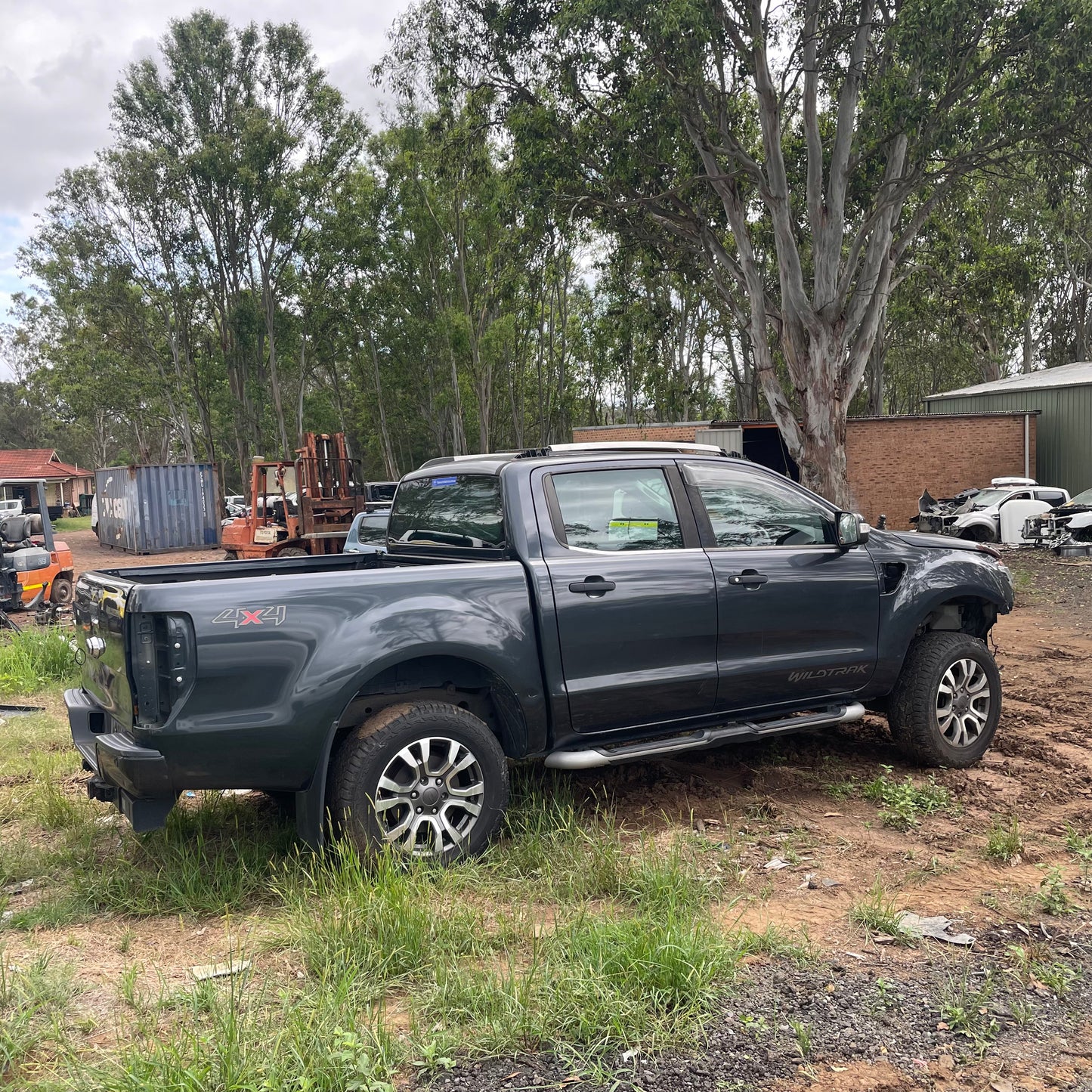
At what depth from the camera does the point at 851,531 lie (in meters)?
5.56

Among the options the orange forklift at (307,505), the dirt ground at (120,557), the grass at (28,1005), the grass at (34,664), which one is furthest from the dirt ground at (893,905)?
the dirt ground at (120,557)

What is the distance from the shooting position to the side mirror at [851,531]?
5.55m

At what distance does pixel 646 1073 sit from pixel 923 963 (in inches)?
48.9

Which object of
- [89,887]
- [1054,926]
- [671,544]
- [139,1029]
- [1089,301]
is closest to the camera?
[139,1029]

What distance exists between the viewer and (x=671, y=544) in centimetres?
523

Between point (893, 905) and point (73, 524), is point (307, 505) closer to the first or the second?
point (893, 905)

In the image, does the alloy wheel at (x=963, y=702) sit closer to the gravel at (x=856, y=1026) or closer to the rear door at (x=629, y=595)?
the rear door at (x=629, y=595)

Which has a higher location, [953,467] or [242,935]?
[953,467]

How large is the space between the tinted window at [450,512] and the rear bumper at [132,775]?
1.85m

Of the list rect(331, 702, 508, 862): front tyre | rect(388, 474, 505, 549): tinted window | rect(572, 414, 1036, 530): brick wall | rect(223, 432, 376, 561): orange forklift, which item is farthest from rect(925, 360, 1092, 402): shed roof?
rect(331, 702, 508, 862): front tyre

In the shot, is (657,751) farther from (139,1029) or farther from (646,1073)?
(139,1029)

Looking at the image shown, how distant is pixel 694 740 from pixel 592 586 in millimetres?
951

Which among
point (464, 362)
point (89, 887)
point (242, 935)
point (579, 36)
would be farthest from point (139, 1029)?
point (464, 362)

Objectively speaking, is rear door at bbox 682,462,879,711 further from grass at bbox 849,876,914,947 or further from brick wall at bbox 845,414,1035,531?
brick wall at bbox 845,414,1035,531
